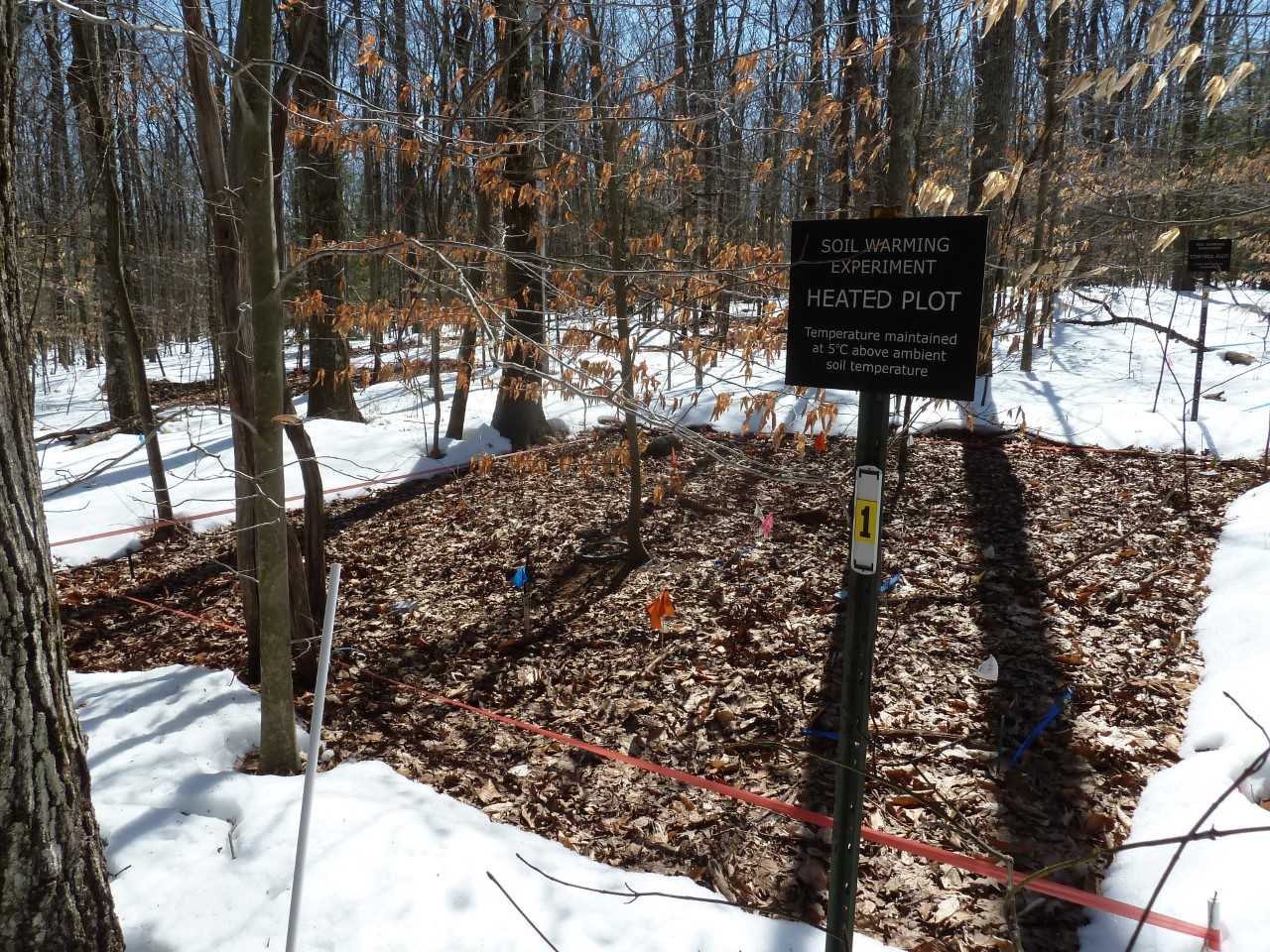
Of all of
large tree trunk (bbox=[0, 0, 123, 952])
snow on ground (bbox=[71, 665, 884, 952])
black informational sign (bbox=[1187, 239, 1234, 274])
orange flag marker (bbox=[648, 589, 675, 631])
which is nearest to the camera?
large tree trunk (bbox=[0, 0, 123, 952])

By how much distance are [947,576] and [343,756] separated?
14.9ft

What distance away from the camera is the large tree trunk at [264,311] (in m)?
3.34

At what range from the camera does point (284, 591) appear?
372 centimetres

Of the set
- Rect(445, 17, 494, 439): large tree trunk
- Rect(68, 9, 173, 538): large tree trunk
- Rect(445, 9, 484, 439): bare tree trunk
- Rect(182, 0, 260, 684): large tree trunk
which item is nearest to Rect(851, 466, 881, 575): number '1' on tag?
Rect(182, 0, 260, 684): large tree trunk

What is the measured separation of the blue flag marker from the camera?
3840 mm

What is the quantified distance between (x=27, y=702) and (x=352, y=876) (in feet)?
5.34

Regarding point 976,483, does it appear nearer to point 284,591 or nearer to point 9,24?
point 284,591

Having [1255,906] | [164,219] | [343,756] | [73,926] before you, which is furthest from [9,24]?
[164,219]

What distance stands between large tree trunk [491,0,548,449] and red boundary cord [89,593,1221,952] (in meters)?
2.19

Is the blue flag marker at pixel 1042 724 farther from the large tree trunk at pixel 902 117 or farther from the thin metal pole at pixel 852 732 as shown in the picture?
the large tree trunk at pixel 902 117

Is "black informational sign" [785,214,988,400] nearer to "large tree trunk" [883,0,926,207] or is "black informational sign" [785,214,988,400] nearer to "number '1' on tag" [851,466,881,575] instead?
"number '1' on tag" [851,466,881,575]

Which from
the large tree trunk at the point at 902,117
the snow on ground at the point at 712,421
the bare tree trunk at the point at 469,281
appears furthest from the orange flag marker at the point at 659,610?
the large tree trunk at the point at 902,117

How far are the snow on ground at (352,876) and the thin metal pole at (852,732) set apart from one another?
887 millimetres

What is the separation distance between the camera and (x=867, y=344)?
2.07 m
